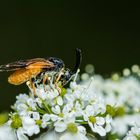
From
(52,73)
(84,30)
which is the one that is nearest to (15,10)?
(84,30)

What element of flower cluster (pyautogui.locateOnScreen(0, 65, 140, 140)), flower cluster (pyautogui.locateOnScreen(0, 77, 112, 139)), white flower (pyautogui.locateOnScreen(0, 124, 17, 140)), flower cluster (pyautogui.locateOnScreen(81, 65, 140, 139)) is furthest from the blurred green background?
white flower (pyautogui.locateOnScreen(0, 124, 17, 140))

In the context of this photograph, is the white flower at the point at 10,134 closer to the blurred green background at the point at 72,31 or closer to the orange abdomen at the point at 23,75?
the orange abdomen at the point at 23,75

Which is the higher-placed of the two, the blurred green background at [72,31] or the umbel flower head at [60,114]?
Answer: the umbel flower head at [60,114]

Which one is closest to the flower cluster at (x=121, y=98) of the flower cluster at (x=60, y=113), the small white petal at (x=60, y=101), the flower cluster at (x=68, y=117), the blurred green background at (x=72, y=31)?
the flower cluster at (x=68, y=117)

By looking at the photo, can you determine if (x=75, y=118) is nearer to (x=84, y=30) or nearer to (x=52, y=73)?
(x=52, y=73)

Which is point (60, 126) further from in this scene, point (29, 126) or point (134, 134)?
point (134, 134)

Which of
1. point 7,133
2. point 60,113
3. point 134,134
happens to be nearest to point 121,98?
point 134,134

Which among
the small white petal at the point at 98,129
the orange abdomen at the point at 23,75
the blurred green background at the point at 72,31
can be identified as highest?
the orange abdomen at the point at 23,75
